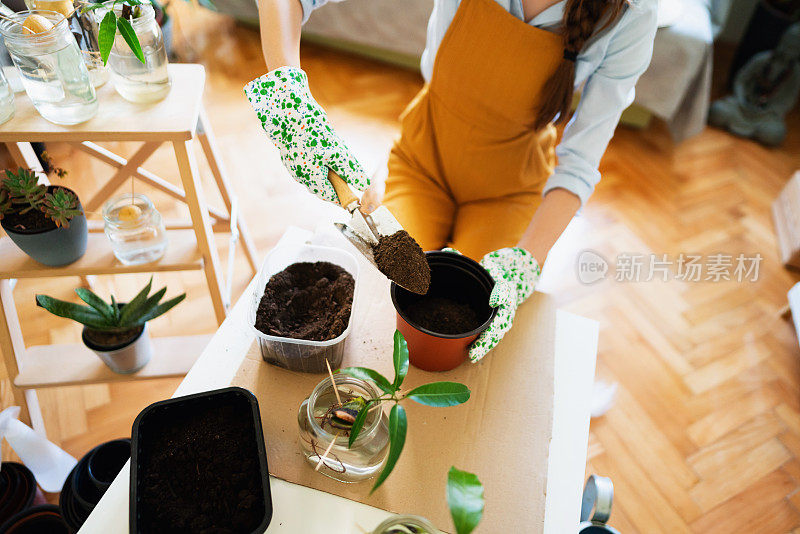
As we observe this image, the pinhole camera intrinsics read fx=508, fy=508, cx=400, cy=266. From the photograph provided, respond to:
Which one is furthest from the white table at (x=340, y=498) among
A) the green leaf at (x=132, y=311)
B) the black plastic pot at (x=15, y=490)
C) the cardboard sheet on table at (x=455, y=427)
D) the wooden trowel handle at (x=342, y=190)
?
the black plastic pot at (x=15, y=490)

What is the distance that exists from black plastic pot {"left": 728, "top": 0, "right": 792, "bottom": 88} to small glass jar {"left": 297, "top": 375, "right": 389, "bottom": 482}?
8.49 ft

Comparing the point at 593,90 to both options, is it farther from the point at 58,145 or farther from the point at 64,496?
the point at 58,145

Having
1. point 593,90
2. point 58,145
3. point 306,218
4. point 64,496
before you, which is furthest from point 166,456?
point 58,145

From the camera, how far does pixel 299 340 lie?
719 mm

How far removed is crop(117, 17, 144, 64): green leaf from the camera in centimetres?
79

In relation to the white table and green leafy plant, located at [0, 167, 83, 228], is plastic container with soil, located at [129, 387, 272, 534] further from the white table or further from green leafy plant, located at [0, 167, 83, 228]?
green leafy plant, located at [0, 167, 83, 228]

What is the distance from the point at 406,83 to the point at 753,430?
76.7 inches

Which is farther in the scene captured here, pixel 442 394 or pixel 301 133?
pixel 301 133

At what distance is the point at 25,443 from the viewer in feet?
3.45

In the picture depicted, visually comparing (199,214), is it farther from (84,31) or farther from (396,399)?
(396,399)

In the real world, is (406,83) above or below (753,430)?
above

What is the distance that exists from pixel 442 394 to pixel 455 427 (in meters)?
0.18

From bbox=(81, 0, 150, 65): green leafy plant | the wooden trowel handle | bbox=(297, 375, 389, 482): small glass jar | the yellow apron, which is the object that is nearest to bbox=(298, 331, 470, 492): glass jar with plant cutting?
bbox=(297, 375, 389, 482): small glass jar
